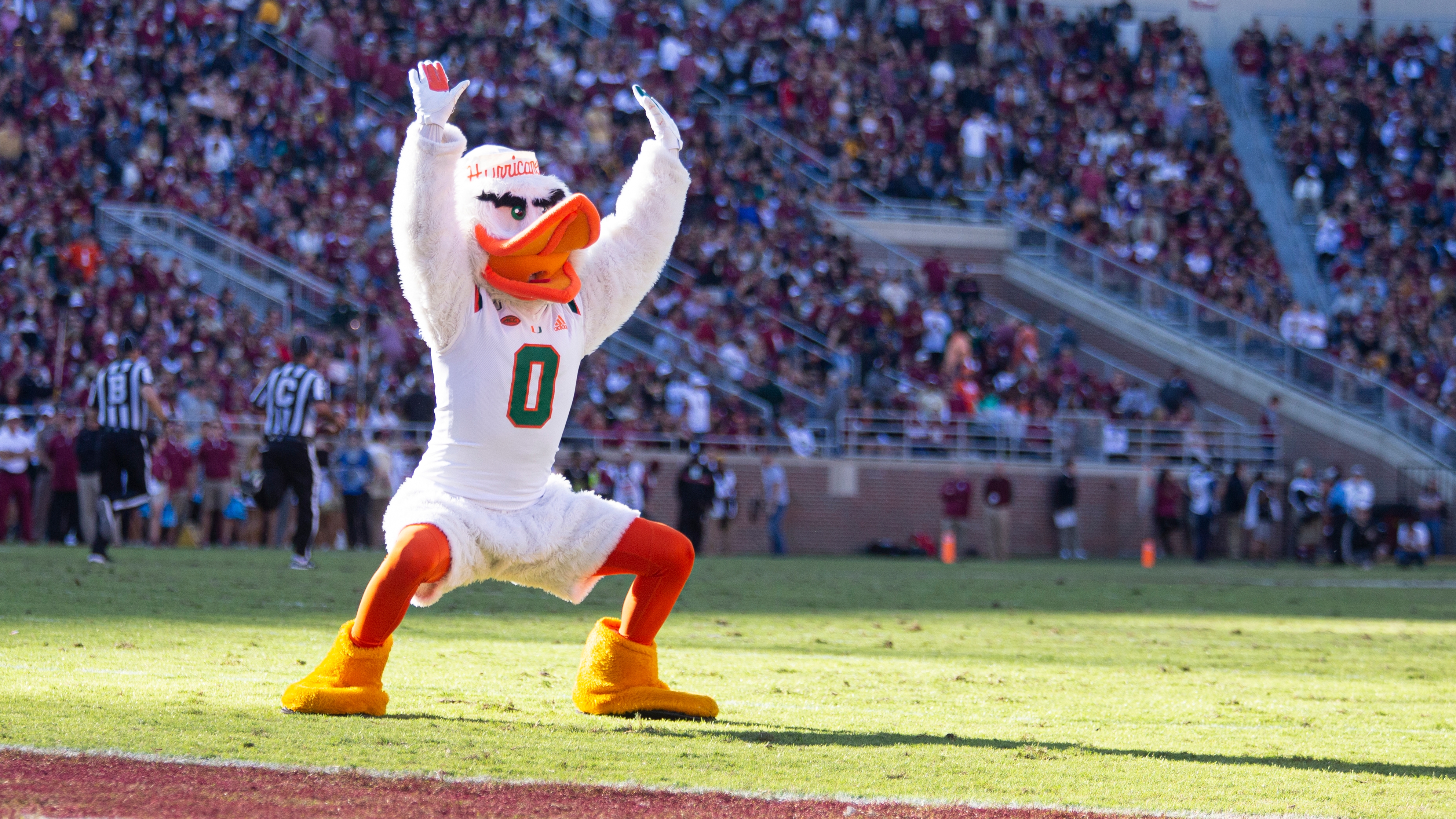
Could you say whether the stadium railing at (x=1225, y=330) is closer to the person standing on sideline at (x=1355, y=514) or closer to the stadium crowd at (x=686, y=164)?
the stadium crowd at (x=686, y=164)

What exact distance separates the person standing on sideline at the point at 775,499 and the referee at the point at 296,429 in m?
10.5

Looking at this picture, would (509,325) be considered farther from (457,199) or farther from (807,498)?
(807,498)

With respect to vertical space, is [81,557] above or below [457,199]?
below

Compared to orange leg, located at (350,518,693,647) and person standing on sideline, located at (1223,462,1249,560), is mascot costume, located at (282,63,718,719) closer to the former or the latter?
orange leg, located at (350,518,693,647)

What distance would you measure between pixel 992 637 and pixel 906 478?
48.1ft

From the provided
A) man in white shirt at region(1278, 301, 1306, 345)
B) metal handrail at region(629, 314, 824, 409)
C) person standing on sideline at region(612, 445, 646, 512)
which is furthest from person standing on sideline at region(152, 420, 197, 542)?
man in white shirt at region(1278, 301, 1306, 345)

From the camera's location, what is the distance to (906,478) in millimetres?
24766

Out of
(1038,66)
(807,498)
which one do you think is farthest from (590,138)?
(1038,66)

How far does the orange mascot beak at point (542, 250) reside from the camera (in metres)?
5.85

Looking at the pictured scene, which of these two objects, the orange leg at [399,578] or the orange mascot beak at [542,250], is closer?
the orange leg at [399,578]

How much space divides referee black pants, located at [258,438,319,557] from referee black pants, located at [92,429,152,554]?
3.10 ft

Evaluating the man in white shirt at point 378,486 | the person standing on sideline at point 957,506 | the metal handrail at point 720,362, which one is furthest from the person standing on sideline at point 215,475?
the person standing on sideline at point 957,506

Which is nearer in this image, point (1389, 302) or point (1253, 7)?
point (1389, 302)

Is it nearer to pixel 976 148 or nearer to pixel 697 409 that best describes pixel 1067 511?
pixel 697 409
